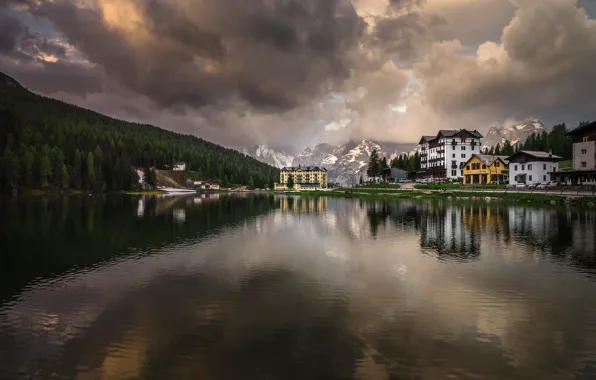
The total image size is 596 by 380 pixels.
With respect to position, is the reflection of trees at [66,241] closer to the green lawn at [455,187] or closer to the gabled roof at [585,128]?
the gabled roof at [585,128]

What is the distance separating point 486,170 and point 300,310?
5651 inches

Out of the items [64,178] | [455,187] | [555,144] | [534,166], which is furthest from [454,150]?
[64,178]

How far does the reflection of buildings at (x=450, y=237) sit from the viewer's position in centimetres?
3625

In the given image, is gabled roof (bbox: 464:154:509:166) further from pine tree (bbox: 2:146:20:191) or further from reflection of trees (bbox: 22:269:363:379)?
pine tree (bbox: 2:146:20:191)

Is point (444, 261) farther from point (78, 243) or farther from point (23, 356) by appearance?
point (78, 243)

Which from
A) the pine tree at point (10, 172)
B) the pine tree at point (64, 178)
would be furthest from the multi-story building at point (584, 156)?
the pine tree at point (64, 178)

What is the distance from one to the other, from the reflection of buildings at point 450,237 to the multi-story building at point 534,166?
74249 mm

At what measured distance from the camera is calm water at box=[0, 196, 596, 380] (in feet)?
47.5

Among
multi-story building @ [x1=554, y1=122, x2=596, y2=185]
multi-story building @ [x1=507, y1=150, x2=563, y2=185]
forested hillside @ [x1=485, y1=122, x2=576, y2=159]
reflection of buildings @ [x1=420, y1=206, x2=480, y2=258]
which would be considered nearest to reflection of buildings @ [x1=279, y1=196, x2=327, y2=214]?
reflection of buildings @ [x1=420, y1=206, x2=480, y2=258]

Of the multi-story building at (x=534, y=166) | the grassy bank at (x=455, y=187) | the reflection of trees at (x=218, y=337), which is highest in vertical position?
the multi-story building at (x=534, y=166)

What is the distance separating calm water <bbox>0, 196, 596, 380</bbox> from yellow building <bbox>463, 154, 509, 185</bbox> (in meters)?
111

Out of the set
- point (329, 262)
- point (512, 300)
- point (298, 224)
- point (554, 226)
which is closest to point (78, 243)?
point (329, 262)

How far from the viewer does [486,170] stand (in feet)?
471

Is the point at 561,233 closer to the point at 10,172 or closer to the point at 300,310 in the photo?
the point at 300,310
